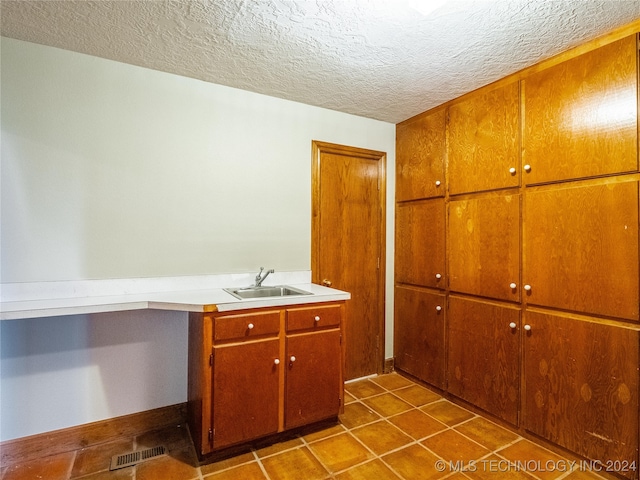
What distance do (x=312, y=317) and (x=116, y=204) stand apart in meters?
1.45

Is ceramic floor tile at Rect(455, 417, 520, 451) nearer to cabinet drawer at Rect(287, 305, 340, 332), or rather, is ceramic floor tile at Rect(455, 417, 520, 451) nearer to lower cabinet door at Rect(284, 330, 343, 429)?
lower cabinet door at Rect(284, 330, 343, 429)

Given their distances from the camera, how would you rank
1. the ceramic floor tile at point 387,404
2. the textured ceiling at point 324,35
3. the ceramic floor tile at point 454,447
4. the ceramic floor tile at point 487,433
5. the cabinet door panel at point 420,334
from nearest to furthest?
the textured ceiling at point 324,35 → the ceramic floor tile at point 454,447 → the ceramic floor tile at point 487,433 → the ceramic floor tile at point 387,404 → the cabinet door panel at point 420,334

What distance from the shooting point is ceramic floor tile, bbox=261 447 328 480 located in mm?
1744

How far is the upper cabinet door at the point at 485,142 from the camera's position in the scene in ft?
7.09

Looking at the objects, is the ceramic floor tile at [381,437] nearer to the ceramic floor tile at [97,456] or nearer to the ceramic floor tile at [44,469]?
the ceramic floor tile at [97,456]

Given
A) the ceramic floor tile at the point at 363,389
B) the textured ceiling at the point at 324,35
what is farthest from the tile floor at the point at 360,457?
the textured ceiling at the point at 324,35

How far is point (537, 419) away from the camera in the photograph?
2.01 m

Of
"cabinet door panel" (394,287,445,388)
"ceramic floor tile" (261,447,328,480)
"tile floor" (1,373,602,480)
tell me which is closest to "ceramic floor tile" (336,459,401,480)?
"tile floor" (1,373,602,480)

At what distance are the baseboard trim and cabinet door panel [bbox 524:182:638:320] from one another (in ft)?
8.22

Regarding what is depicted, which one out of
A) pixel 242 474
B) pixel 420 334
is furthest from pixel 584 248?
pixel 242 474

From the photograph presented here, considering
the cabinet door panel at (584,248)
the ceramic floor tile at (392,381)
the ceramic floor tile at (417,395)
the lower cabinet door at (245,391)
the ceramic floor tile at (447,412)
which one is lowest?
the ceramic floor tile at (447,412)

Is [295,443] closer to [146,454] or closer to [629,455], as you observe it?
[146,454]

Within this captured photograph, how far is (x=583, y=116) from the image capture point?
1808 millimetres

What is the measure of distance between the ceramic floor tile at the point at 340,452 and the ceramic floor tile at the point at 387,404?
0.41 meters
